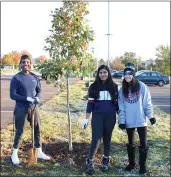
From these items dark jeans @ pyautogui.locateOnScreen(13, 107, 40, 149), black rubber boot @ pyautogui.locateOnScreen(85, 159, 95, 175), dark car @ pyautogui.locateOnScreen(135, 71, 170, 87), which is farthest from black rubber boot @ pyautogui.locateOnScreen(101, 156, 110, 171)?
dark car @ pyautogui.locateOnScreen(135, 71, 170, 87)

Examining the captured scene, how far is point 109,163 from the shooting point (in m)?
6.06

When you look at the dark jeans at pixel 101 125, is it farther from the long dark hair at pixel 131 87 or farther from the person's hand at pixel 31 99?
the person's hand at pixel 31 99

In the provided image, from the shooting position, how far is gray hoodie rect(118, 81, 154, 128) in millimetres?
5035

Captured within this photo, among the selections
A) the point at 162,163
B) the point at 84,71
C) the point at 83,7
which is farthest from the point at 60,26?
the point at 162,163

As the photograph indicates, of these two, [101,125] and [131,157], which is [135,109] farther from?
[131,157]

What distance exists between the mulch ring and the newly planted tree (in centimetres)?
146

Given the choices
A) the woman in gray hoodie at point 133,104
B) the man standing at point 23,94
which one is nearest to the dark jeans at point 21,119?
the man standing at point 23,94

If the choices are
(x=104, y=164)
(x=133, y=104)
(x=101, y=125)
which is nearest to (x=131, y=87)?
(x=133, y=104)

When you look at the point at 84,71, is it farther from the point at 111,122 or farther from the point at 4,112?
the point at 4,112

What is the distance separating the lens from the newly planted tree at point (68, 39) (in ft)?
20.1

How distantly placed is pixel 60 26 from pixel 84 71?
94cm

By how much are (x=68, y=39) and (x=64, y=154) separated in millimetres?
2182

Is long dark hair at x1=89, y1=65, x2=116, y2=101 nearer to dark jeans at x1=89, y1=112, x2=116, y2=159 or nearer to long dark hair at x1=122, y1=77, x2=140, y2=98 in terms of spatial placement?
long dark hair at x1=122, y1=77, x2=140, y2=98

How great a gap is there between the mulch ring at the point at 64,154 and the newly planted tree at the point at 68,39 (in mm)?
1457
